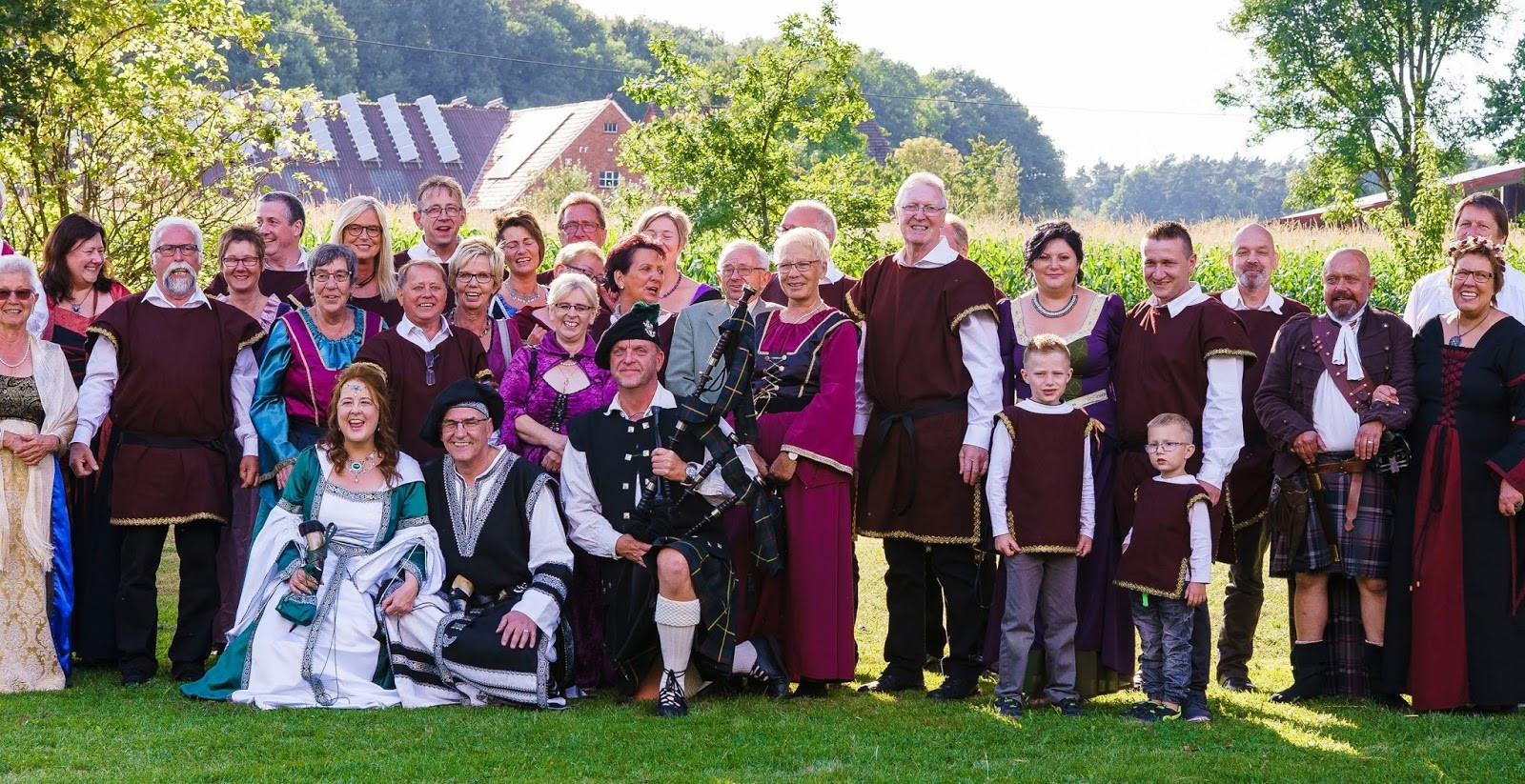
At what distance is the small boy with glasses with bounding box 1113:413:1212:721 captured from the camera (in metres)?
5.95

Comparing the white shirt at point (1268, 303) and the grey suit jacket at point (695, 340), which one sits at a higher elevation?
the white shirt at point (1268, 303)

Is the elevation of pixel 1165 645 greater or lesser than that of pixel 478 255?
lesser

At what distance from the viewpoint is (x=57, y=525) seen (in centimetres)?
673

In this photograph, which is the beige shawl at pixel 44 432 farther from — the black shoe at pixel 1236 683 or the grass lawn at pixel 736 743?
the black shoe at pixel 1236 683

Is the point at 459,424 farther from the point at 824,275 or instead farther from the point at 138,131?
the point at 138,131

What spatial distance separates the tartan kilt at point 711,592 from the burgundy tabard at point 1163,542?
1.52 meters

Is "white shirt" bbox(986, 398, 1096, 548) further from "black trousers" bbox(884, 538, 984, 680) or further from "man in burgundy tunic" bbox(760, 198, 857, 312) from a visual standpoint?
"man in burgundy tunic" bbox(760, 198, 857, 312)

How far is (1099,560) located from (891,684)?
3.43 ft

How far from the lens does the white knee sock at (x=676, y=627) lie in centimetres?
610

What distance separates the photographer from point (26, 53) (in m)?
9.21

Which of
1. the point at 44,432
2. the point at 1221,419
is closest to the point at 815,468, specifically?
the point at 1221,419

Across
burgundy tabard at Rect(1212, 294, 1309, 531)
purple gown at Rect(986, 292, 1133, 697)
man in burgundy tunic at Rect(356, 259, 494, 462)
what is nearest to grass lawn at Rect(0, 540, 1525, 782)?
purple gown at Rect(986, 292, 1133, 697)

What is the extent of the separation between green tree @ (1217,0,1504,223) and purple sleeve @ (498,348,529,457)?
31.4 metres

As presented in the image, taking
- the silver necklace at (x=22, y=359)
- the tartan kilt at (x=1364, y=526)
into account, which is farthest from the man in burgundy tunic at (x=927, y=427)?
the silver necklace at (x=22, y=359)
